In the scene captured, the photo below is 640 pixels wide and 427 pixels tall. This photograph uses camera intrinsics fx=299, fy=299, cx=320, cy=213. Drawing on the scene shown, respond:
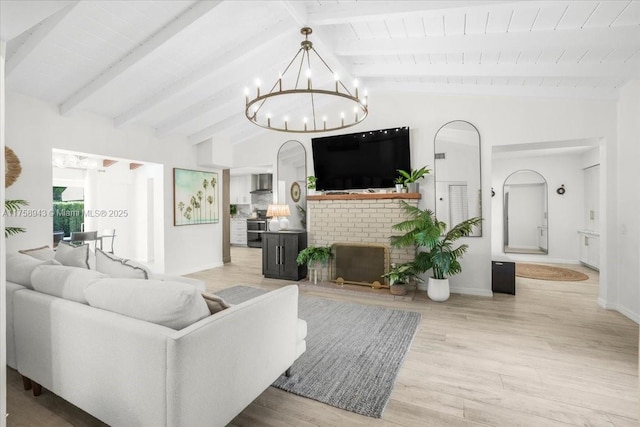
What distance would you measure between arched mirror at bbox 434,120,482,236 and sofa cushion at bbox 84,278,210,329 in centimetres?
388

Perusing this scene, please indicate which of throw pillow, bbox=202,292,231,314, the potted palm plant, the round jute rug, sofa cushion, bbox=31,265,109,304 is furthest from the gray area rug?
the round jute rug

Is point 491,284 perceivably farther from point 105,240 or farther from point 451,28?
point 105,240

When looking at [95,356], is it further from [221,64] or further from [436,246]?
[436,246]

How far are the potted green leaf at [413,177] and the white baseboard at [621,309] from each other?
2.62 meters

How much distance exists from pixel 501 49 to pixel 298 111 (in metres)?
3.38

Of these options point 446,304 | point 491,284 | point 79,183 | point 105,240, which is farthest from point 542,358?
point 79,183

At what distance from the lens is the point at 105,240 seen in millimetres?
6387

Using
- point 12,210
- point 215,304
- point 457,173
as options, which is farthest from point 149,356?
point 457,173

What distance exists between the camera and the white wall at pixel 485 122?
3742 mm

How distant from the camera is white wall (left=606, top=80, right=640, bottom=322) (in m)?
3.20

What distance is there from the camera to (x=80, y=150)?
4.00 meters

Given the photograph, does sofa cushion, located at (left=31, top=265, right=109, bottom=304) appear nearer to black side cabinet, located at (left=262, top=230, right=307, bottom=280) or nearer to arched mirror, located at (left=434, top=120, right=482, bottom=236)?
black side cabinet, located at (left=262, top=230, right=307, bottom=280)

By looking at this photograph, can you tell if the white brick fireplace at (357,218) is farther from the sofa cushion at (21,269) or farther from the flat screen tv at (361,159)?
the sofa cushion at (21,269)

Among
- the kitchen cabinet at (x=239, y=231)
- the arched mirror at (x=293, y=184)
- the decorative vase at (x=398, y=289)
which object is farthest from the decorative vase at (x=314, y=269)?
the kitchen cabinet at (x=239, y=231)
